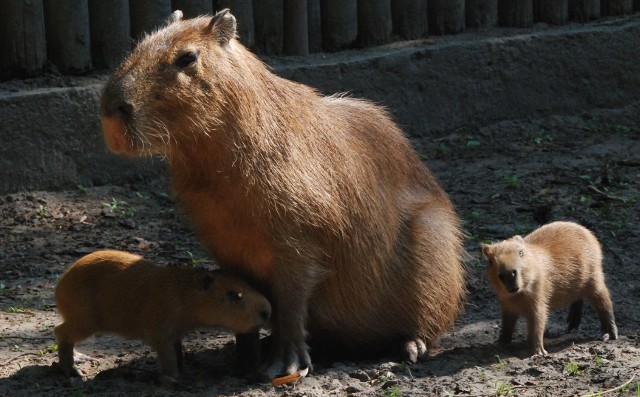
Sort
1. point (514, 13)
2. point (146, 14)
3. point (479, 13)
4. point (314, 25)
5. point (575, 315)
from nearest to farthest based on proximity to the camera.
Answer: point (575, 315) → point (146, 14) → point (314, 25) → point (479, 13) → point (514, 13)

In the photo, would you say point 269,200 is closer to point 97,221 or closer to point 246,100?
point 246,100

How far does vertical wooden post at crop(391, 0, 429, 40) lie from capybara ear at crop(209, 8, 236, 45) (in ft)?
12.6

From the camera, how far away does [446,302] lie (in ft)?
17.5

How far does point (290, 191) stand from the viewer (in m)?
4.73

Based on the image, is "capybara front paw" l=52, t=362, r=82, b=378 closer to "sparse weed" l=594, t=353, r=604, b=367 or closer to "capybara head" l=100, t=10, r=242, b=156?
"capybara head" l=100, t=10, r=242, b=156

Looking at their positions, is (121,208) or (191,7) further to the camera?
(191,7)

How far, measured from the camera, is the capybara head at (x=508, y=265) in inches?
197

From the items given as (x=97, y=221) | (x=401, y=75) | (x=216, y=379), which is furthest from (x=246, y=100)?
Result: (x=401, y=75)

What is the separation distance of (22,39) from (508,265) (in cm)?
353

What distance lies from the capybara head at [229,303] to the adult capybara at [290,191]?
105 mm

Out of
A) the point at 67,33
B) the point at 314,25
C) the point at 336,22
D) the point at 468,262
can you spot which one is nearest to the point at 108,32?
the point at 67,33

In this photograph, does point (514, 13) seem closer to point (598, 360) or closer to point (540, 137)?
point (540, 137)

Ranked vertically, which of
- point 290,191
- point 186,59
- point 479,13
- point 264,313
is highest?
point 479,13

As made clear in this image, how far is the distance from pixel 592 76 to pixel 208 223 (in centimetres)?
476
